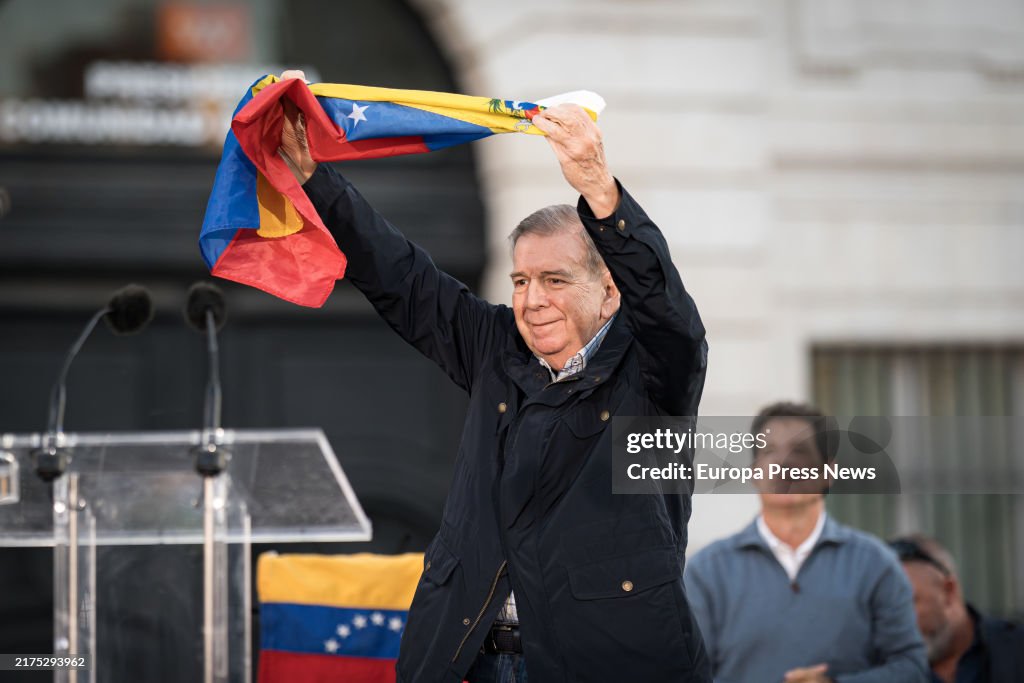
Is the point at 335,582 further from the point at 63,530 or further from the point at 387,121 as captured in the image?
the point at 387,121

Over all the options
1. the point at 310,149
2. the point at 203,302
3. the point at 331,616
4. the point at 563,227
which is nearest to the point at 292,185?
the point at 310,149

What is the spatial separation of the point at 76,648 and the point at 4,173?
13.9 ft

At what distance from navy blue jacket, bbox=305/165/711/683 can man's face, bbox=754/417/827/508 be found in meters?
1.73

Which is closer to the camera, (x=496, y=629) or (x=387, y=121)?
(x=496, y=629)

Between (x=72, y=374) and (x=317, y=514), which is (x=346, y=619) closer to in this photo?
(x=317, y=514)

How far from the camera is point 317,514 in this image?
14.6 ft

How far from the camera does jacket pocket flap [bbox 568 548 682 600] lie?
326 centimetres

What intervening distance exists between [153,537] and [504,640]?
144 cm

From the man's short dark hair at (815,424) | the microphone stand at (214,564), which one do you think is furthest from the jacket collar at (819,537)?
the microphone stand at (214,564)

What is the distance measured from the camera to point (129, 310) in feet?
15.6

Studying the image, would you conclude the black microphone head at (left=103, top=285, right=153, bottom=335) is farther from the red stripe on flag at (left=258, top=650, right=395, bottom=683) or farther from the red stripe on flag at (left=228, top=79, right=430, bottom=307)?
the red stripe on flag at (left=258, top=650, right=395, bottom=683)

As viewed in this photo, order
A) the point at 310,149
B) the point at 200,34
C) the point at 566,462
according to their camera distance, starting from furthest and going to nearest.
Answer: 1. the point at 200,34
2. the point at 310,149
3. the point at 566,462

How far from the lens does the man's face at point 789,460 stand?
16.9ft

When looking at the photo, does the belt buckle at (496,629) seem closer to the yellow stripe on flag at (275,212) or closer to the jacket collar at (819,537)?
the yellow stripe on flag at (275,212)
